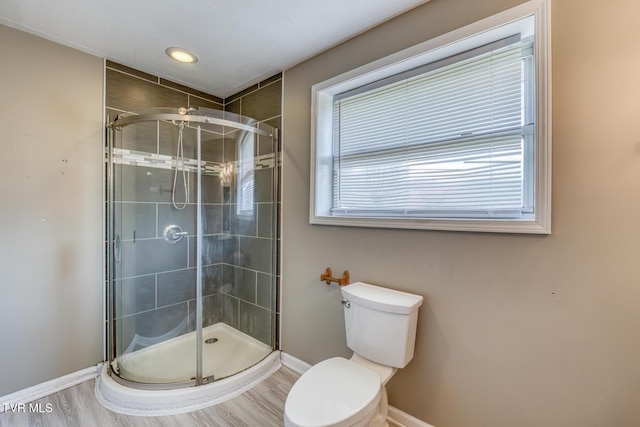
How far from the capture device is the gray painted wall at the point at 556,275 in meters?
1.02

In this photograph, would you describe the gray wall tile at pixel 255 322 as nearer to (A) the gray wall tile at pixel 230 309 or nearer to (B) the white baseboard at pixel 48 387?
(A) the gray wall tile at pixel 230 309

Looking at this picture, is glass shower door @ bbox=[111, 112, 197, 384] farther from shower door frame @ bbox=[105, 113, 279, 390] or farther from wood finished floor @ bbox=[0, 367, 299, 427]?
wood finished floor @ bbox=[0, 367, 299, 427]

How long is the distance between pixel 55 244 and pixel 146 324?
2.63 feet

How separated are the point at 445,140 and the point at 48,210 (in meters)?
2.41

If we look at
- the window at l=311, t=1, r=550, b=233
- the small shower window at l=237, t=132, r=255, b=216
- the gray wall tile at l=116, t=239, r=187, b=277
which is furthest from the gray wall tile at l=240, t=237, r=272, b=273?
the window at l=311, t=1, r=550, b=233

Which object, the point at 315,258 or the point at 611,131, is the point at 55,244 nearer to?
the point at 315,258

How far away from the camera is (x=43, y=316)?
176 cm

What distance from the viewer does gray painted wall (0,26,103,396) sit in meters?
1.63

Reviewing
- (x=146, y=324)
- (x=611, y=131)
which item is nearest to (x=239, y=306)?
(x=146, y=324)

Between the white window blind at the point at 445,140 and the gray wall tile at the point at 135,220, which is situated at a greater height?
the white window blind at the point at 445,140

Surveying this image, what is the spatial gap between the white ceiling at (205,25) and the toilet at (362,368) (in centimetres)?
152

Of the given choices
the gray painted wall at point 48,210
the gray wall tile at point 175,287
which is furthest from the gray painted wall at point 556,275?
the gray painted wall at point 48,210

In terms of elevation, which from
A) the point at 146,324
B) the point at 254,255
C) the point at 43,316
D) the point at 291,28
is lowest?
the point at 146,324

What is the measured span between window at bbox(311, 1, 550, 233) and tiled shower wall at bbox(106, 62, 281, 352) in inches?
24.8
